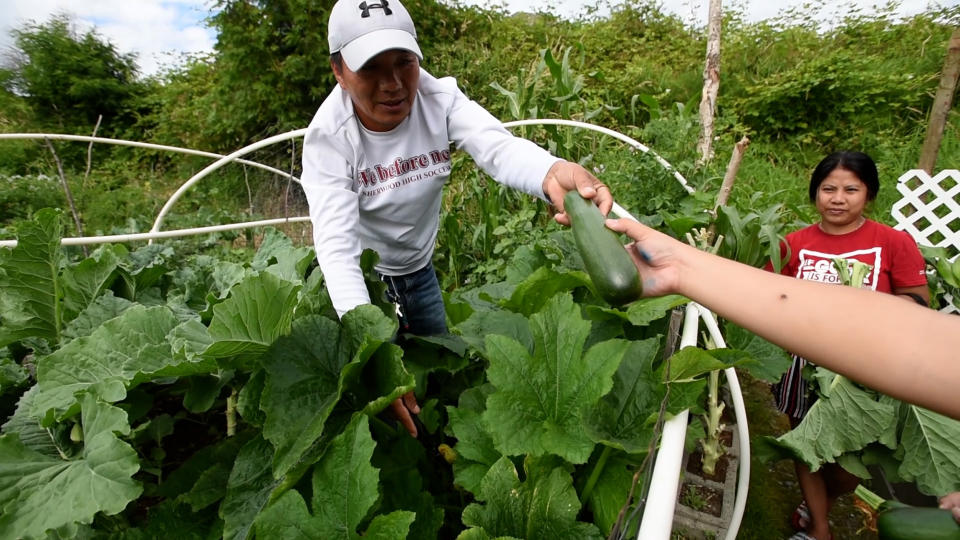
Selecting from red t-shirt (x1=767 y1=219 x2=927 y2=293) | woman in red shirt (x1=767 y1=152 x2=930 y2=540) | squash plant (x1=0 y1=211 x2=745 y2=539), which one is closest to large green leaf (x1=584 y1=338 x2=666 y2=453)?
squash plant (x1=0 y1=211 x2=745 y2=539)

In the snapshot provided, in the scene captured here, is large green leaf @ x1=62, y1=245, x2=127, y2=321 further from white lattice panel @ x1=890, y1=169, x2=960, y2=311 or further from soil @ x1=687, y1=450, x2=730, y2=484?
white lattice panel @ x1=890, y1=169, x2=960, y2=311

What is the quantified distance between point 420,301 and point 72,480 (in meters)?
1.52

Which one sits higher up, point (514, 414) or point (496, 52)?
point (496, 52)

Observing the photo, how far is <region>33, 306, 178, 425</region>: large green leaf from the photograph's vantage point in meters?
1.15

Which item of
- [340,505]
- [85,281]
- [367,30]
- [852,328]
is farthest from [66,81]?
[852,328]

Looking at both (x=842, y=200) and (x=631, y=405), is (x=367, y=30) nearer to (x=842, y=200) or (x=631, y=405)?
(x=631, y=405)

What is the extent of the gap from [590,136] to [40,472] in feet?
12.7

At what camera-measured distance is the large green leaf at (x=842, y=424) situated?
1.77 meters

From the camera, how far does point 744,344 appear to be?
5.10 ft

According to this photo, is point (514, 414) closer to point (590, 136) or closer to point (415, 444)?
point (415, 444)

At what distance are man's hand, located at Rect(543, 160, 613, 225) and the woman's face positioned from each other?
66.7 inches

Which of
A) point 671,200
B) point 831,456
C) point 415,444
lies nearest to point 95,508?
point 415,444

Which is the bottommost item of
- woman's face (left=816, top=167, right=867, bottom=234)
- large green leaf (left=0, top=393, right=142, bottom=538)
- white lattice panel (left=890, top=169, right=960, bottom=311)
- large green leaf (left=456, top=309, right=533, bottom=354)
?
large green leaf (left=0, top=393, right=142, bottom=538)

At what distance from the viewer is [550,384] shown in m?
1.14
